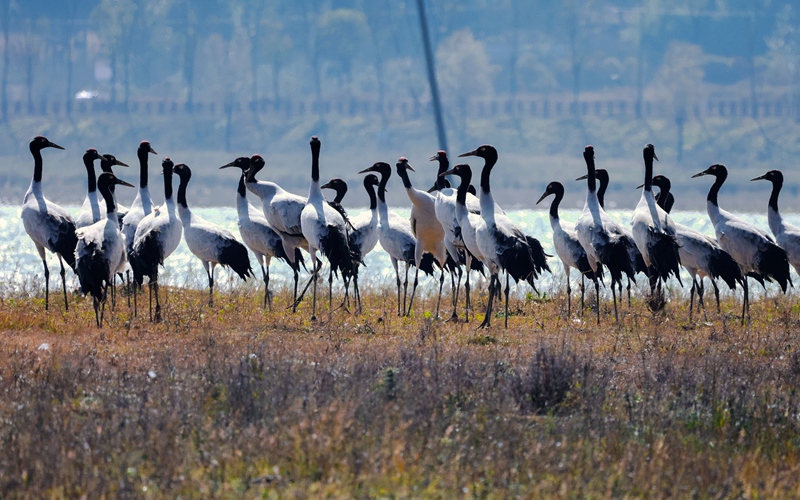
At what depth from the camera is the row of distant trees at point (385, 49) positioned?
417 feet

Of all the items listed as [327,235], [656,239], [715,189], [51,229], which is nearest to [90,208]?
[51,229]

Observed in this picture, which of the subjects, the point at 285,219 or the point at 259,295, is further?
the point at 259,295

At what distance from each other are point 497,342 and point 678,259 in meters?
3.28

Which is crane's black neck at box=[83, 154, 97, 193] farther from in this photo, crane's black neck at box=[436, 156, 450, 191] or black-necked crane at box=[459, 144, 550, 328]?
black-necked crane at box=[459, 144, 550, 328]

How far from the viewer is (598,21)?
145m

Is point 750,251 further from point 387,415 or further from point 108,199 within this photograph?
point 387,415

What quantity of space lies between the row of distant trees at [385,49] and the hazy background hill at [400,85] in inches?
9.7

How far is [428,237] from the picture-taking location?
16.2 meters

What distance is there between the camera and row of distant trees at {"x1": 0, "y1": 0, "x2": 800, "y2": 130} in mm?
127000

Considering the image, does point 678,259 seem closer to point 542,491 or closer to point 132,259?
point 132,259

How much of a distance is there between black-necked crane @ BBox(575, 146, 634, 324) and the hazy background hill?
80.8m

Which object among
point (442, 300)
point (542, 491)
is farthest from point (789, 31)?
point (542, 491)

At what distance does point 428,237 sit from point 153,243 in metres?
3.85

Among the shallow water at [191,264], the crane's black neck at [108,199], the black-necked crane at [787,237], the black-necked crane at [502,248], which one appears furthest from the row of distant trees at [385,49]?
the black-necked crane at [502,248]
